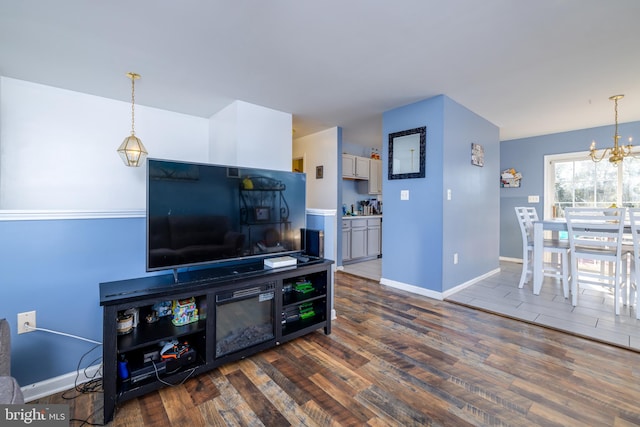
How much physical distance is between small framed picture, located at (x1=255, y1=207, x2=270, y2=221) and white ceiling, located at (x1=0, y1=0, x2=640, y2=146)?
1286 millimetres

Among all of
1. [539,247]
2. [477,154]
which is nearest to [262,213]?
[477,154]

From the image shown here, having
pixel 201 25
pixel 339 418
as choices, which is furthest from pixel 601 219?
pixel 201 25

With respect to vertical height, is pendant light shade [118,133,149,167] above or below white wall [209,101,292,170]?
below

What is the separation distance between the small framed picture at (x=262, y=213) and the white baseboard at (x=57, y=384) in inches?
56.8

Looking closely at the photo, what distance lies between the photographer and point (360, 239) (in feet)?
16.9

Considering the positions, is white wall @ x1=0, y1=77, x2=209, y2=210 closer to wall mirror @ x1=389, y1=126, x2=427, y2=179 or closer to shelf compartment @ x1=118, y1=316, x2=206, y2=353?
shelf compartment @ x1=118, y1=316, x2=206, y2=353

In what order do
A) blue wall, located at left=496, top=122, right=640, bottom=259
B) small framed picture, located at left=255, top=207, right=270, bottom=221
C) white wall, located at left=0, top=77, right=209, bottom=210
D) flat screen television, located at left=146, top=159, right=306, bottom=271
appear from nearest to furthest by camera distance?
flat screen television, located at left=146, top=159, right=306, bottom=271, small framed picture, located at left=255, top=207, right=270, bottom=221, white wall, located at left=0, top=77, right=209, bottom=210, blue wall, located at left=496, top=122, right=640, bottom=259

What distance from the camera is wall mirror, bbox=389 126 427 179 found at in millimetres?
3268

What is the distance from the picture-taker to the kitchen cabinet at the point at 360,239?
16.1 ft

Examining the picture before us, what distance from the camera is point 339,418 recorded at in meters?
1.40

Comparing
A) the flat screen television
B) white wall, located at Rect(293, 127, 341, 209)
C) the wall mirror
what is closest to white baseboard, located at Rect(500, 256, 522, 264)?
the wall mirror

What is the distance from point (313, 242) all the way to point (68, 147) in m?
2.97

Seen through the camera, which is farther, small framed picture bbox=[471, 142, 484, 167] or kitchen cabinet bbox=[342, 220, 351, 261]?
kitchen cabinet bbox=[342, 220, 351, 261]

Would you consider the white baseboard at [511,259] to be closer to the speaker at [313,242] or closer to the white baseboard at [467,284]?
the white baseboard at [467,284]
